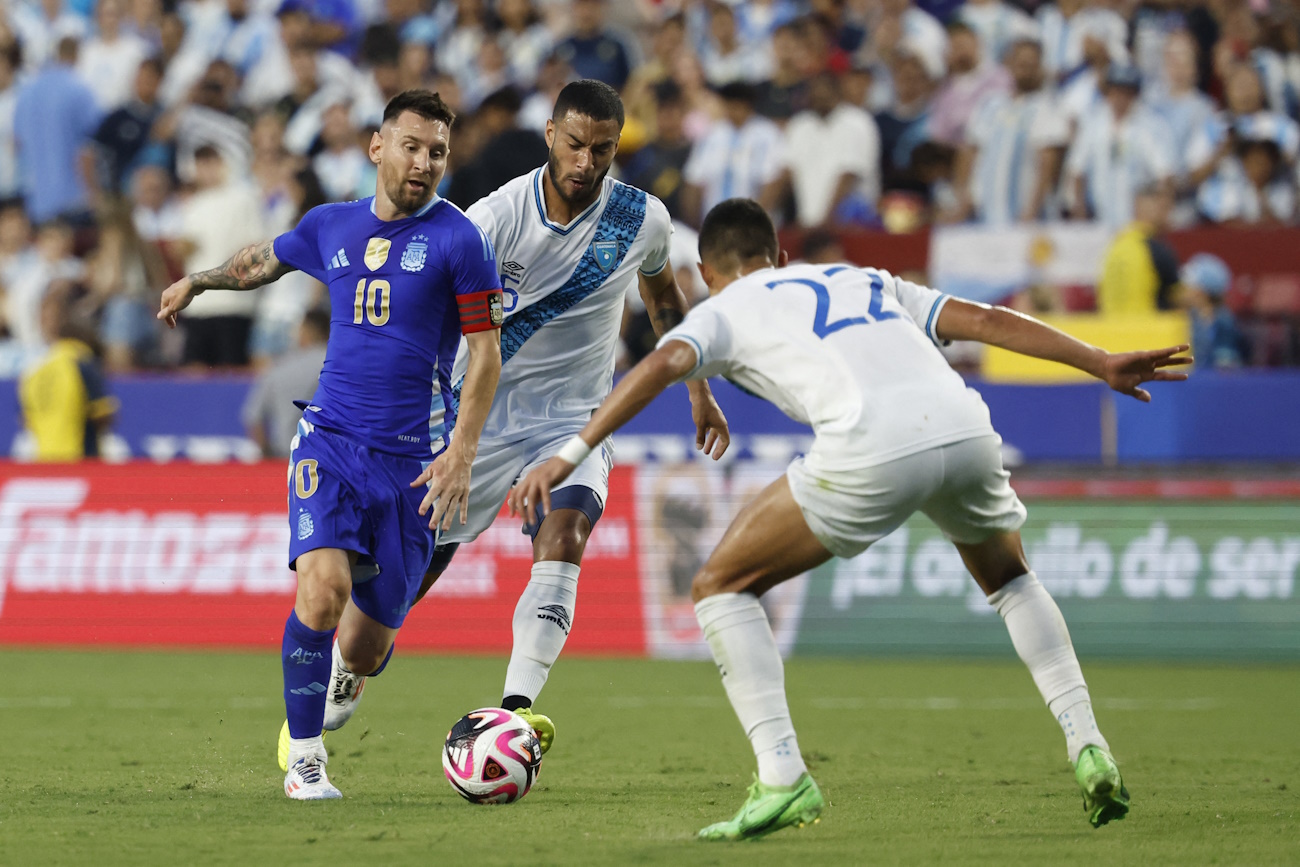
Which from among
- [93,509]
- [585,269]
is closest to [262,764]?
[585,269]

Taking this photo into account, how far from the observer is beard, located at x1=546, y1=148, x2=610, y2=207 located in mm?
6832

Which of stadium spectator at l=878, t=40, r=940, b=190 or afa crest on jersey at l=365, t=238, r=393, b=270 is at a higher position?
stadium spectator at l=878, t=40, r=940, b=190

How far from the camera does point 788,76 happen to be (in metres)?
15.4

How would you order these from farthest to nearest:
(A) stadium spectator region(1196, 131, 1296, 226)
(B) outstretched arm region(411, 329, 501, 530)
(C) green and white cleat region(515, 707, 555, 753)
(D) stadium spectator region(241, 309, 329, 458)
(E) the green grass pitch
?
(A) stadium spectator region(1196, 131, 1296, 226) < (D) stadium spectator region(241, 309, 329, 458) < (C) green and white cleat region(515, 707, 555, 753) < (B) outstretched arm region(411, 329, 501, 530) < (E) the green grass pitch

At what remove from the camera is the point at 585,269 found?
6.98 metres

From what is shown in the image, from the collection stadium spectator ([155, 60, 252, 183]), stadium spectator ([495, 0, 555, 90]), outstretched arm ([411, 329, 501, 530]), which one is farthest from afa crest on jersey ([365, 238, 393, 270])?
stadium spectator ([495, 0, 555, 90])

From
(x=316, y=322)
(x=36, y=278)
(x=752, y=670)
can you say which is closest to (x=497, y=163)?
(x=316, y=322)

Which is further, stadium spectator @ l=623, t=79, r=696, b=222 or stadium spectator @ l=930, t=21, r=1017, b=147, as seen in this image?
stadium spectator @ l=930, t=21, r=1017, b=147

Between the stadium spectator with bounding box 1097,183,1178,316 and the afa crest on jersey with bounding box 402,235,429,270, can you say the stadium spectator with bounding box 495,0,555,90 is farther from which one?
the afa crest on jersey with bounding box 402,235,429,270

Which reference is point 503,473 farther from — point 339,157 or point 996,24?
point 996,24

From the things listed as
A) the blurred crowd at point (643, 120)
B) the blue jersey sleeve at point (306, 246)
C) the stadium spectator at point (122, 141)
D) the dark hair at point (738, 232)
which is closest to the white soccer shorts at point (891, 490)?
the dark hair at point (738, 232)

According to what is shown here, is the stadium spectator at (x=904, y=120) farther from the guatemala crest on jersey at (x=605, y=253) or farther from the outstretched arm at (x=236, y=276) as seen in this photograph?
the outstretched arm at (x=236, y=276)

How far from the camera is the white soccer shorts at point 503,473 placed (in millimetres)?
6988

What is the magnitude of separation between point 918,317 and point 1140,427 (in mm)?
7442
